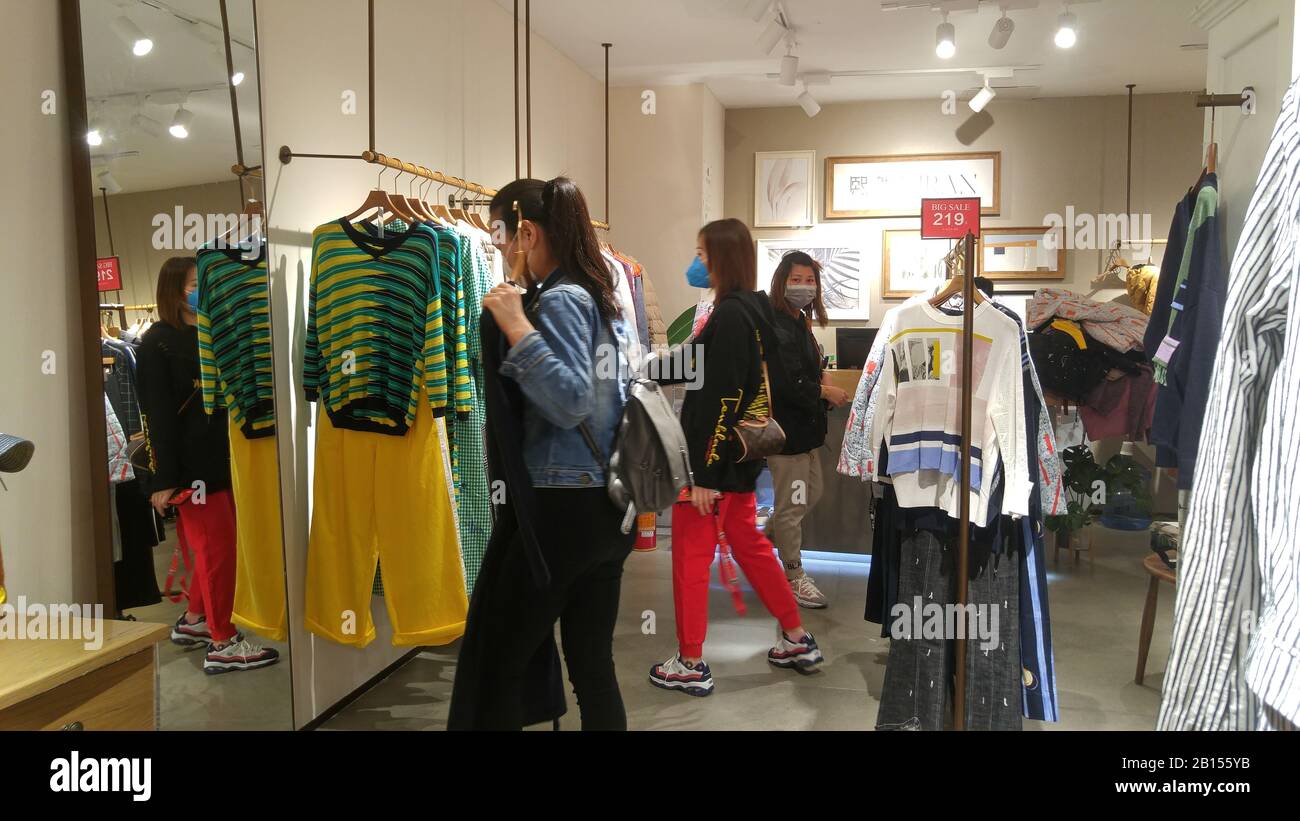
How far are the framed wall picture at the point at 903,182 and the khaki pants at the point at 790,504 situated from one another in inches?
127

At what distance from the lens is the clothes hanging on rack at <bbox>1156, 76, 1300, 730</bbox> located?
44.8 inches

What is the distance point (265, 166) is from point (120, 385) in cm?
81

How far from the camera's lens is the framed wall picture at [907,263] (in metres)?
6.73

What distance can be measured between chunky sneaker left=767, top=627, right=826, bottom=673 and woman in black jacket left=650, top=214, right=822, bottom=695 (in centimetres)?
1

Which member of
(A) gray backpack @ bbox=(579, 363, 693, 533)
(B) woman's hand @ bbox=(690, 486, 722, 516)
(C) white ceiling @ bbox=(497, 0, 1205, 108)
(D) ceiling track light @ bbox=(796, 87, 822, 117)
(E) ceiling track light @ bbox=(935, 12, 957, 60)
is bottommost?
(B) woman's hand @ bbox=(690, 486, 722, 516)

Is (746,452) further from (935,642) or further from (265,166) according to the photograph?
(265,166)

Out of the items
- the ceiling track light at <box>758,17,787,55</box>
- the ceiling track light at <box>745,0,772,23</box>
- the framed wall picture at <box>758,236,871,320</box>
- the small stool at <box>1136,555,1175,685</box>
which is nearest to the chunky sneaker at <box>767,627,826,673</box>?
the small stool at <box>1136,555,1175,685</box>

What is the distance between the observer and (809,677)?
3.29m

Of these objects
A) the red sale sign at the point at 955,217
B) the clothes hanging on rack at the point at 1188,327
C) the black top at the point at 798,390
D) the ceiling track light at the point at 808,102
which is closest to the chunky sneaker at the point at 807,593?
the black top at the point at 798,390

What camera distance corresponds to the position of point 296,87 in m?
2.78

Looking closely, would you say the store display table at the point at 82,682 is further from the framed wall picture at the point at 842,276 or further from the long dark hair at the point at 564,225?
the framed wall picture at the point at 842,276

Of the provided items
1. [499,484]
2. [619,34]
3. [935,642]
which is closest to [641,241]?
[619,34]

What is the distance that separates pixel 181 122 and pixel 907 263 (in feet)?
18.0

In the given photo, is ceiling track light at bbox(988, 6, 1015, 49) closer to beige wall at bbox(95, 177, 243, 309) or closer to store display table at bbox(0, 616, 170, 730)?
beige wall at bbox(95, 177, 243, 309)
